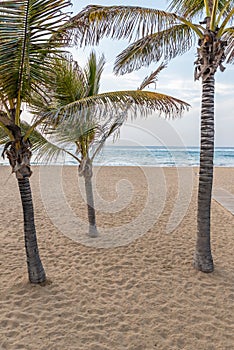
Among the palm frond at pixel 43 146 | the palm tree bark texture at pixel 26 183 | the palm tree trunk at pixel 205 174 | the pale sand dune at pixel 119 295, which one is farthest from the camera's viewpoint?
the palm frond at pixel 43 146

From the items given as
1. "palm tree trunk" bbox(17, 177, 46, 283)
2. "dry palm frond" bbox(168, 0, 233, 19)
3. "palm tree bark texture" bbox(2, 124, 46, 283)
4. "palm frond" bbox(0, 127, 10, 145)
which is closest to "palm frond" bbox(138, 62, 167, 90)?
"dry palm frond" bbox(168, 0, 233, 19)

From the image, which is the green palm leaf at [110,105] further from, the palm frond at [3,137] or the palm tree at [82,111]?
the palm frond at [3,137]

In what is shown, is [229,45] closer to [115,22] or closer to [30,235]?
[115,22]

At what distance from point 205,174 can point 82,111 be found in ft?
7.06

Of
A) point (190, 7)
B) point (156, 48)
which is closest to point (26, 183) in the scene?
point (156, 48)

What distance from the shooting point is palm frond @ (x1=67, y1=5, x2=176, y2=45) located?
12.9 feet

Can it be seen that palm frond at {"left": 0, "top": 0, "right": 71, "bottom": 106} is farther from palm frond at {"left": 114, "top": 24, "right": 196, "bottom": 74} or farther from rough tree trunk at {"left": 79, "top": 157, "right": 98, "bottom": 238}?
rough tree trunk at {"left": 79, "top": 157, "right": 98, "bottom": 238}

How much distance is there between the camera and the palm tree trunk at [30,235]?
387cm

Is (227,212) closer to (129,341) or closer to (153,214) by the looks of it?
(153,214)

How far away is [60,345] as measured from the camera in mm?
3014

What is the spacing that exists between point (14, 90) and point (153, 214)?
5.65m

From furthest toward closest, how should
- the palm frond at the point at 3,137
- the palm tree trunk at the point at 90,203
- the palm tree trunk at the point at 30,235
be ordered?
the palm tree trunk at the point at 90,203
the palm frond at the point at 3,137
the palm tree trunk at the point at 30,235

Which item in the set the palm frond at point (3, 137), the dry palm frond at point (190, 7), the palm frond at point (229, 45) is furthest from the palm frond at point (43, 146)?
the palm frond at point (229, 45)

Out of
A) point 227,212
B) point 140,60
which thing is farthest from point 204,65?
point 227,212
